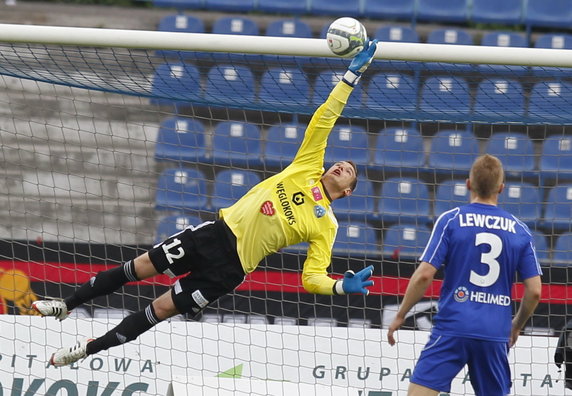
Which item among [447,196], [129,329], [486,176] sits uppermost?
[486,176]

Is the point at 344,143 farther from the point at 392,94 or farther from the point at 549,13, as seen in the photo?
the point at 549,13

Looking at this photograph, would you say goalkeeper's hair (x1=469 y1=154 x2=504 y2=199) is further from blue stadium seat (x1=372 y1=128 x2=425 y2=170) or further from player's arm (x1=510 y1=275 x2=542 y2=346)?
blue stadium seat (x1=372 y1=128 x2=425 y2=170)

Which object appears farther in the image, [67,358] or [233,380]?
[233,380]

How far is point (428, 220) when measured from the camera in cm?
863

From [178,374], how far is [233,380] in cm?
49

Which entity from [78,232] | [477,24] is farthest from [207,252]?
[477,24]

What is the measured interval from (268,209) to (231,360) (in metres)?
1.61

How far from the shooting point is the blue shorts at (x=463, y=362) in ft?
15.7

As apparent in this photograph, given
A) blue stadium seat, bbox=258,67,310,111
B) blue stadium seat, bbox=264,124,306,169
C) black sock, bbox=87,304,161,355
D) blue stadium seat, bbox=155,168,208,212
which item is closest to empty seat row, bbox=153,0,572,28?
blue stadium seat, bbox=264,124,306,169

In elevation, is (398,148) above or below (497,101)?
below

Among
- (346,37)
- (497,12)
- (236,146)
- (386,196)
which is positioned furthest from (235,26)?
(346,37)

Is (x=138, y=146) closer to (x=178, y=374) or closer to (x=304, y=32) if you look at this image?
(x=304, y=32)

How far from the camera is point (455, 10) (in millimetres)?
10789

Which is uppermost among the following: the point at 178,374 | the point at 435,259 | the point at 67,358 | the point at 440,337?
the point at 435,259
